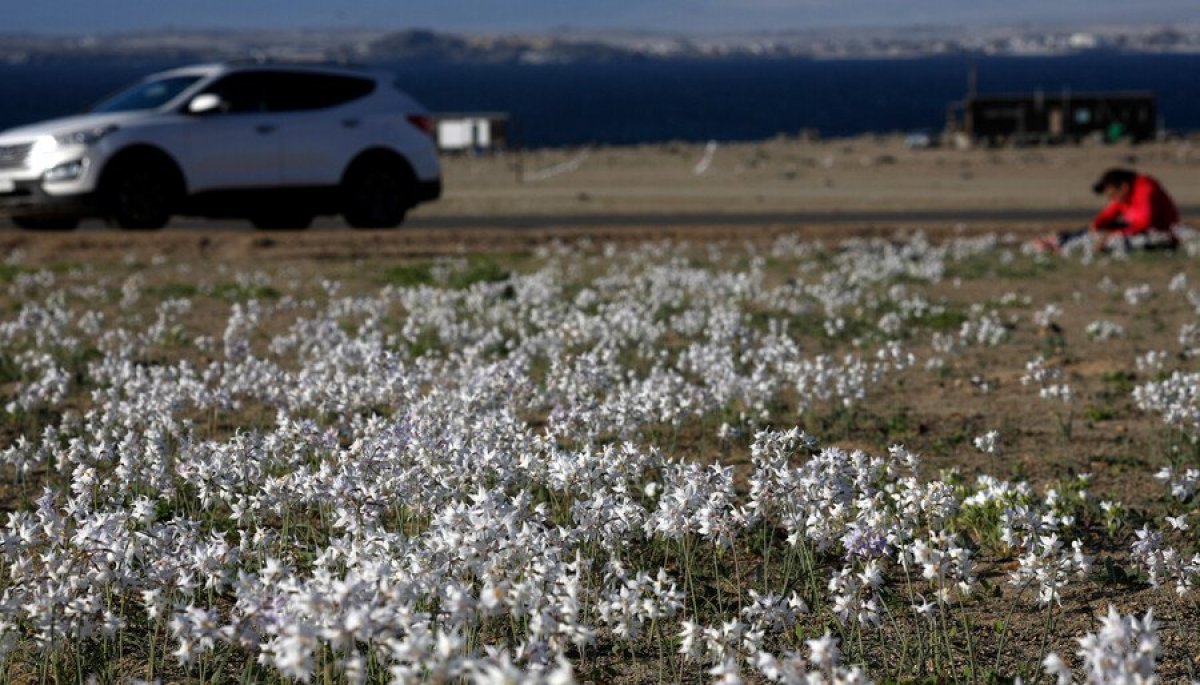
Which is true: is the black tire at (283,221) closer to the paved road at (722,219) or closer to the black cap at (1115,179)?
the paved road at (722,219)

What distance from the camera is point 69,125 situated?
19.2 meters

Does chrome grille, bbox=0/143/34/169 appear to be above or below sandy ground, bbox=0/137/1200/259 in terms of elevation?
above

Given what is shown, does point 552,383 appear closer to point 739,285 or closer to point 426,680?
point 426,680

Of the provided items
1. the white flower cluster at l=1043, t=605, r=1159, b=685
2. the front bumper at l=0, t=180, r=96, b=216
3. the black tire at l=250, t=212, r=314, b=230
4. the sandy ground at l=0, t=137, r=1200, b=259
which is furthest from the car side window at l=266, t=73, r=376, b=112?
the white flower cluster at l=1043, t=605, r=1159, b=685

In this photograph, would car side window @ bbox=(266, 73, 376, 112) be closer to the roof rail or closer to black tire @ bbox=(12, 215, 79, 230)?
the roof rail

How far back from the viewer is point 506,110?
489 ft

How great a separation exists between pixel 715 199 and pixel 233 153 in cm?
1445

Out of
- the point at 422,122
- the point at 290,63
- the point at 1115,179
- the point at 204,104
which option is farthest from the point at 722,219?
the point at 204,104

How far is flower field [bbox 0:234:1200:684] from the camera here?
4.73 metres

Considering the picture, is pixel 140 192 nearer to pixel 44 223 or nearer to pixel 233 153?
pixel 233 153

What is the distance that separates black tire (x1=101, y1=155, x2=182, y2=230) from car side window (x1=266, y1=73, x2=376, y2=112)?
1651 mm

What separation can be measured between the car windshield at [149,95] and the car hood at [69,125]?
43 centimetres

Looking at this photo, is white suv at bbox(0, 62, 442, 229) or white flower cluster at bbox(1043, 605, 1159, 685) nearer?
white flower cluster at bbox(1043, 605, 1159, 685)

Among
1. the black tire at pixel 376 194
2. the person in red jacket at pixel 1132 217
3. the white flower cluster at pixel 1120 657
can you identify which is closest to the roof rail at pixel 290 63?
the black tire at pixel 376 194
